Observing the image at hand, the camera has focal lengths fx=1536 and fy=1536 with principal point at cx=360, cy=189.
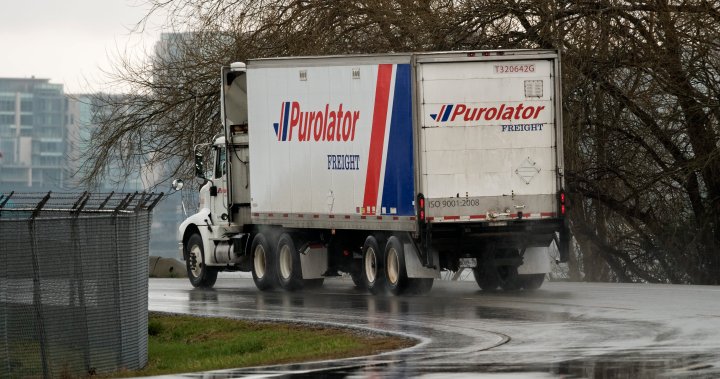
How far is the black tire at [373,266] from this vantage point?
2406cm

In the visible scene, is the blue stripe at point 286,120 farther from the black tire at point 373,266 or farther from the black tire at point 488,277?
the black tire at point 488,277

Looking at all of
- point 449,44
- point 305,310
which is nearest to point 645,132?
point 449,44

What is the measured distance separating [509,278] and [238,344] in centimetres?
780

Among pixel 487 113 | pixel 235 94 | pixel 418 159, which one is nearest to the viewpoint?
pixel 418 159

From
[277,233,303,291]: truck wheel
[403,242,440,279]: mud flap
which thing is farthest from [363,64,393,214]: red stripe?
[277,233,303,291]: truck wheel

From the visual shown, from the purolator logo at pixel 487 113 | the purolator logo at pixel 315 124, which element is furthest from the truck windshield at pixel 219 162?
the purolator logo at pixel 487 113

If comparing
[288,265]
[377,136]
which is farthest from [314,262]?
[377,136]

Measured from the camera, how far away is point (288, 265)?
2656cm

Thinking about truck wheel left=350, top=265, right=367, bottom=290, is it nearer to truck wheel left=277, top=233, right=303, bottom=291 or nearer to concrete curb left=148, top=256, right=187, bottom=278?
truck wheel left=277, top=233, right=303, bottom=291

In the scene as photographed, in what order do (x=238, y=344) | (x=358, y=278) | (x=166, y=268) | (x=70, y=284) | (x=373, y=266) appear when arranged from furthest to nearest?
(x=166, y=268) → (x=358, y=278) → (x=373, y=266) → (x=238, y=344) → (x=70, y=284)

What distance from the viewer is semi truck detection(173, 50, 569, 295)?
22.9 meters

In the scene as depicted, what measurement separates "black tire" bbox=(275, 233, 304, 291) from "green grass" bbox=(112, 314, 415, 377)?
346cm

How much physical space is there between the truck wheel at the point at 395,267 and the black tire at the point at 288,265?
8.95 ft

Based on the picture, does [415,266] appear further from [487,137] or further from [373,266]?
[487,137]
